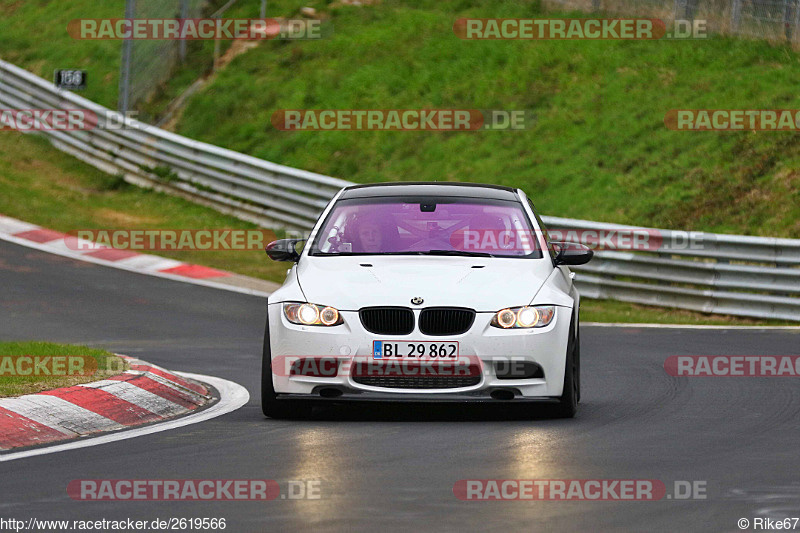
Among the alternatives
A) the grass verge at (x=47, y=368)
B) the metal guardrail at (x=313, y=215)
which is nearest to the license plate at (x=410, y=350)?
the grass verge at (x=47, y=368)

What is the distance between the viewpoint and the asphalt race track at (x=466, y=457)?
253 inches

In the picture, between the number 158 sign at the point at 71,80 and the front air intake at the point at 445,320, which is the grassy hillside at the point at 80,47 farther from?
the front air intake at the point at 445,320

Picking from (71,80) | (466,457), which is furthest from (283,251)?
(71,80)

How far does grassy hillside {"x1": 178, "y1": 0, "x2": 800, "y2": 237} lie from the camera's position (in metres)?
22.2

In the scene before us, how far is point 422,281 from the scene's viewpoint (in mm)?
9594

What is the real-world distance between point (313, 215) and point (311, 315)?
14.6m

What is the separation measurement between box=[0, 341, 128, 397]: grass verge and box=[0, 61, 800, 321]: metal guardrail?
9.17m

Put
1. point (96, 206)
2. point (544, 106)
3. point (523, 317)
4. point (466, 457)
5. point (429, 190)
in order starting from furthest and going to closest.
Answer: point (544, 106) < point (96, 206) < point (429, 190) < point (523, 317) < point (466, 457)

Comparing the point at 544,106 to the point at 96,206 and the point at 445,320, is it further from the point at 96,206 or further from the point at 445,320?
the point at 445,320

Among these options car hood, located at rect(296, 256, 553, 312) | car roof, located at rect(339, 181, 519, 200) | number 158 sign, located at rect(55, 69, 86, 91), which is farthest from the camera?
number 158 sign, located at rect(55, 69, 86, 91)

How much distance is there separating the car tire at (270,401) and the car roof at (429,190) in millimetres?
1748

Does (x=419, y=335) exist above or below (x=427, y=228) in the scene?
below

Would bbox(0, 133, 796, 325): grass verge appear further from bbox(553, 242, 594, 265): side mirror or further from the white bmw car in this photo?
the white bmw car

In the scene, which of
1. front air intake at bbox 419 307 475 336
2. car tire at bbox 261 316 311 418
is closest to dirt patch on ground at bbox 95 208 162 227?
car tire at bbox 261 316 311 418
